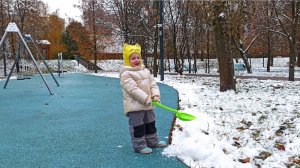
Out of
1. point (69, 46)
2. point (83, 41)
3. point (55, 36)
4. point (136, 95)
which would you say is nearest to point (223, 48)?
point (136, 95)

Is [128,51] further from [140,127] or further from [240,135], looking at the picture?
[240,135]

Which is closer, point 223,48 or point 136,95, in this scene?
point 136,95

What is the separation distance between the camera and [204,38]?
37000 millimetres

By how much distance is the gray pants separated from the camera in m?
4.84

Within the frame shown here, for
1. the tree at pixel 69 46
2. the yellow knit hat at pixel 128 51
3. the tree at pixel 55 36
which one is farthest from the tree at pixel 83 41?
the yellow knit hat at pixel 128 51

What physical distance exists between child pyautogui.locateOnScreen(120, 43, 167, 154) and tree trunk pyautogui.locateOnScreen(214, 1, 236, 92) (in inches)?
311

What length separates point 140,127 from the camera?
16.0 feet

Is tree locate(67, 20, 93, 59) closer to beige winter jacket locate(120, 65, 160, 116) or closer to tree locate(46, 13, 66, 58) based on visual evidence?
tree locate(46, 13, 66, 58)

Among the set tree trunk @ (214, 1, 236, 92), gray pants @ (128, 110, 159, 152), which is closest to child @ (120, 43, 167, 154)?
gray pants @ (128, 110, 159, 152)

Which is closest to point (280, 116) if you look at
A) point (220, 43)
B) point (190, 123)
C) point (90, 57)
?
point (190, 123)

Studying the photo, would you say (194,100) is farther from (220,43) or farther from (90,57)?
(90,57)

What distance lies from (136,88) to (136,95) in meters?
0.10

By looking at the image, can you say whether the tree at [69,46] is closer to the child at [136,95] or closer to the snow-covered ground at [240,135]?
the snow-covered ground at [240,135]

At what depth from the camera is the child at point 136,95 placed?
4754 millimetres
